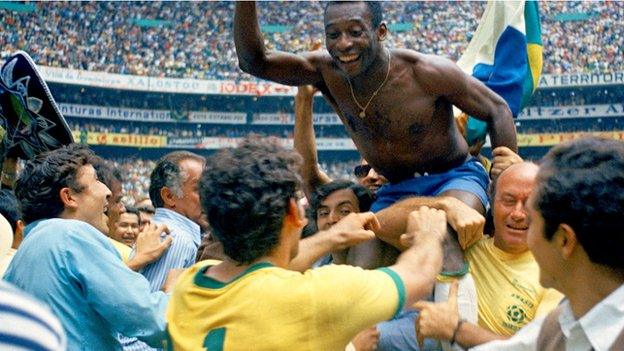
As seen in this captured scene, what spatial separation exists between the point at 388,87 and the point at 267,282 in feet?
5.60

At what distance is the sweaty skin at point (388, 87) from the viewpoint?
3.48m

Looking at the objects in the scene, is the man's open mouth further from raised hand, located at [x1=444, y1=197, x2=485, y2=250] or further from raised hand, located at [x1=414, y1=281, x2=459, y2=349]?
raised hand, located at [x1=414, y1=281, x2=459, y2=349]

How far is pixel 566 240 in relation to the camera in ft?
6.28

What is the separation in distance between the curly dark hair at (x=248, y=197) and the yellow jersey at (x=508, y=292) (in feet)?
3.46

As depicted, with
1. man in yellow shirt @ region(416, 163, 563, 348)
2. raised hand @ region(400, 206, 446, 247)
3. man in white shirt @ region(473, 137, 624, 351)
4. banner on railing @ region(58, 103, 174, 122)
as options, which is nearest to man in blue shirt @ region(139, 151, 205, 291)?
man in yellow shirt @ region(416, 163, 563, 348)

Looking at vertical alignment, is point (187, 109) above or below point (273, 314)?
below

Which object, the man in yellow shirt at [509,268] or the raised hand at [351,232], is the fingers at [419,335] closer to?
the man in yellow shirt at [509,268]

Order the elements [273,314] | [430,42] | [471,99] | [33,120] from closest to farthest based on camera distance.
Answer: [273,314] < [471,99] < [33,120] < [430,42]

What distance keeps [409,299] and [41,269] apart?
1272mm

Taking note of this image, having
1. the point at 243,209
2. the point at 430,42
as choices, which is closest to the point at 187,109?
the point at 430,42

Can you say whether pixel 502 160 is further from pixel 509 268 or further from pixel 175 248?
pixel 175 248

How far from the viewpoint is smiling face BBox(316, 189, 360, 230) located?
4.23 meters

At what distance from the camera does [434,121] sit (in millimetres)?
3664

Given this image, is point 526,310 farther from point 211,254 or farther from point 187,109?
point 187,109
